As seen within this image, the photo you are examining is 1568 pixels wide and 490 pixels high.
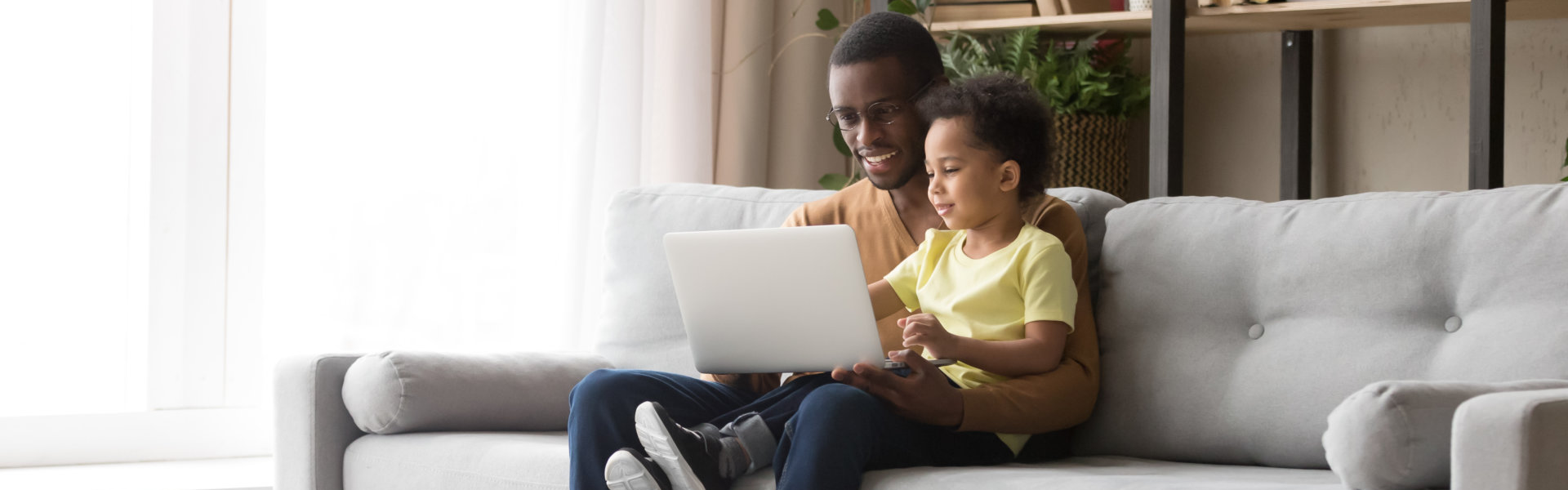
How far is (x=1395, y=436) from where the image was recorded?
3.52 ft

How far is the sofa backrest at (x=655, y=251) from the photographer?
1.96m

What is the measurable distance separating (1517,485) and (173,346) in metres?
2.24

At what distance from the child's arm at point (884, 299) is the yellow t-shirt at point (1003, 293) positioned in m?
0.06

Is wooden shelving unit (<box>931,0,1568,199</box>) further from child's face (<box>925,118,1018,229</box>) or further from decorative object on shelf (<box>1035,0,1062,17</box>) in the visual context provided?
child's face (<box>925,118,1018,229</box>)

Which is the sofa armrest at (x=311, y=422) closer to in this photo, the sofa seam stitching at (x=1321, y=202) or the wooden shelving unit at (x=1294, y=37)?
the sofa seam stitching at (x=1321, y=202)

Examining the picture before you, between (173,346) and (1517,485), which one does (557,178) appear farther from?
(1517,485)

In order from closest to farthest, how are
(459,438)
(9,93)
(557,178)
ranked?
(459,438)
(9,93)
(557,178)

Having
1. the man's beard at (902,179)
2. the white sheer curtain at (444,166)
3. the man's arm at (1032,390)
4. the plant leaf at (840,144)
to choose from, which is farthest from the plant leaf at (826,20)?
the man's arm at (1032,390)

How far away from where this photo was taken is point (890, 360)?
1.40 metres

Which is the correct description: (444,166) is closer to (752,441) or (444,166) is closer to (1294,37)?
(752,441)

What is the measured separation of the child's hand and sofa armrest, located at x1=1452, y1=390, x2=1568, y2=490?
502mm

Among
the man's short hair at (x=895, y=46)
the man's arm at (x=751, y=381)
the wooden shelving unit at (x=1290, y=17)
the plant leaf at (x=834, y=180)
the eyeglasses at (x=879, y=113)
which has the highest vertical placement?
the wooden shelving unit at (x=1290, y=17)

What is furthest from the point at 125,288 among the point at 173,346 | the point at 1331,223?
the point at 1331,223

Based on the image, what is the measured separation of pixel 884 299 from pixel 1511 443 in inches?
29.8
